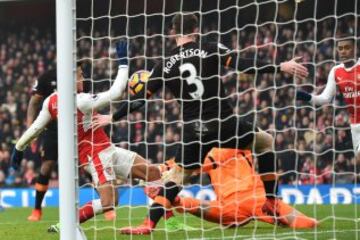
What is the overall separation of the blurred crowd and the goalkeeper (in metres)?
4.79

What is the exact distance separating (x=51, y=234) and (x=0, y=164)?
10004 millimetres

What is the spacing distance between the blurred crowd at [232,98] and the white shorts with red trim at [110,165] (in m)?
4.67

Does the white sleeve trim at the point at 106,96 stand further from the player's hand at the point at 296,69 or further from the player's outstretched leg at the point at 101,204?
the player's hand at the point at 296,69

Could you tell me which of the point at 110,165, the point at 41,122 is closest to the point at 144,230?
the point at 110,165

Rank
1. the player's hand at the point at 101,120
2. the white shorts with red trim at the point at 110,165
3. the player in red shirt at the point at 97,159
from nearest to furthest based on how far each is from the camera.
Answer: the player's hand at the point at 101,120 → the player in red shirt at the point at 97,159 → the white shorts with red trim at the point at 110,165

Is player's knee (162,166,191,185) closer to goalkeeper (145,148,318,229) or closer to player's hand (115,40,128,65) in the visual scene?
goalkeeper (145,148,318,229)

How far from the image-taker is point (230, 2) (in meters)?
17.7

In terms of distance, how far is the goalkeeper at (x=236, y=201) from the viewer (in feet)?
24.0

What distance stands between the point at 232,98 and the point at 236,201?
31.1 feet

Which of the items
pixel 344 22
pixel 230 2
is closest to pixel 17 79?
pixel 230 2

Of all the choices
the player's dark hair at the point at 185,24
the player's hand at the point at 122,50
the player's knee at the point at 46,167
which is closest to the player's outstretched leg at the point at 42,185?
the player's knee at the point at 46,167

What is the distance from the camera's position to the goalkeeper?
730 cm

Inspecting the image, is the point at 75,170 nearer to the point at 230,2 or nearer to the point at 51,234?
the point at 51,234

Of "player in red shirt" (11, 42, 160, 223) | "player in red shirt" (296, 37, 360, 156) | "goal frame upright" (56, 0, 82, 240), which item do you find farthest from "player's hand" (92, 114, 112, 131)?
"player in red shirt" (296, 37, 360, 156)
